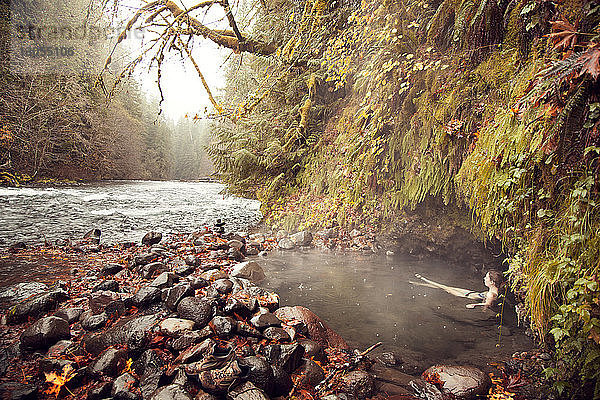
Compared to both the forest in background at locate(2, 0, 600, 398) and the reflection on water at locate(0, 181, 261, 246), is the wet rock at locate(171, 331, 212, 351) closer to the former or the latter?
the forest in background at locate(2, 0, 600, 398)

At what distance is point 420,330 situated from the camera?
3.66 metres

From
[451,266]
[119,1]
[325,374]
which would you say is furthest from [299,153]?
[325,374]

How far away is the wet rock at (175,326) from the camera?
2902mm

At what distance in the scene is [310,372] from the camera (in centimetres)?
270

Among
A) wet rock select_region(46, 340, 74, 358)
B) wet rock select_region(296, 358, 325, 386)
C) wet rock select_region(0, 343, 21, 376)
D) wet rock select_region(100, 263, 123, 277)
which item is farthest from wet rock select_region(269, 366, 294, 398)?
wet rock select_region(100, 263, 123, 277)

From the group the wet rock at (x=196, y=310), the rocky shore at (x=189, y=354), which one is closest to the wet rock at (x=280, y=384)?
the rocky shore at (x=189, y=354)

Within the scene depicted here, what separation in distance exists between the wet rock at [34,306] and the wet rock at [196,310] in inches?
70.4

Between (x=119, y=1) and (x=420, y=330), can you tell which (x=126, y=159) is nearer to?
(x=119, y=1)

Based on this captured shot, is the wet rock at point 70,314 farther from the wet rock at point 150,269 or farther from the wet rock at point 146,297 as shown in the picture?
the wet rock at point 150,269

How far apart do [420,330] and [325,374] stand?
154cm

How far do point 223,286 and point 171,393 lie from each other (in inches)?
68.6

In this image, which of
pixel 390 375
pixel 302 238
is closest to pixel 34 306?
pixel 390 375

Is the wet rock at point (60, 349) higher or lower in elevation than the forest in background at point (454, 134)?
lower

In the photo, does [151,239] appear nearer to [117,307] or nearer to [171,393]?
[117,307]
